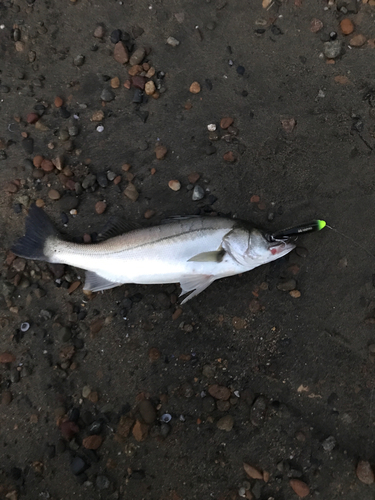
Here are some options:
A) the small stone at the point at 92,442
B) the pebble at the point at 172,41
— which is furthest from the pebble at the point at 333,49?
the small stone at the point at 92,442

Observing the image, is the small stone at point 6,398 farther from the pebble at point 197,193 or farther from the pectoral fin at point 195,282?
the pebble at point 197,193

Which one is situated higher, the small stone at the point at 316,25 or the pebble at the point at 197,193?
the small stone at the point at 316,25

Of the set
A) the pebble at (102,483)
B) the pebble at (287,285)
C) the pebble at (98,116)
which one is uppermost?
the pebble at (98,116)

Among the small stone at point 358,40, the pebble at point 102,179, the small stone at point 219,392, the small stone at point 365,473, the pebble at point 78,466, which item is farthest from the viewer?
the pebble at point 102,179

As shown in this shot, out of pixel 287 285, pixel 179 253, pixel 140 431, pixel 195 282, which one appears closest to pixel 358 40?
pixel 287 285

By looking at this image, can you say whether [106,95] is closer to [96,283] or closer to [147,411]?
[96,283]

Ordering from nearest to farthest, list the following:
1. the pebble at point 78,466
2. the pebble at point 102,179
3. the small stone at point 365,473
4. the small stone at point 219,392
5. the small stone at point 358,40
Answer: the small stone at point 365,473 → the pebble at point 78,466 → the small stone at point 219,392 → the small stone at point 358,40 → the pebble at point 102,179

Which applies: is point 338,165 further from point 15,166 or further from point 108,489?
point 108,489

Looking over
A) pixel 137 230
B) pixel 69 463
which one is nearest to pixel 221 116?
pixel 137 230

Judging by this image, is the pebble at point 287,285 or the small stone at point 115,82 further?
the small stone at point 115,82

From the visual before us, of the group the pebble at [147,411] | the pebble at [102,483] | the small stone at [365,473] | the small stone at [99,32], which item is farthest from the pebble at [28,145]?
the small stone at [365,473]
